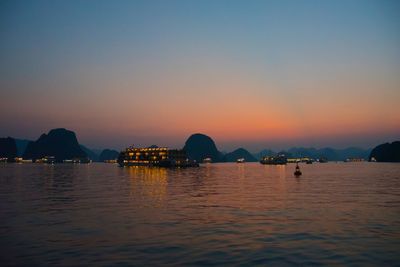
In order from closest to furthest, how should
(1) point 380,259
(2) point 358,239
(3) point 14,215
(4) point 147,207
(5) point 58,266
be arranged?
(5) point 58,266 < (1) point 380,259 < (2) point 358,239 < (3) point 14,215 < (4) point 147,207

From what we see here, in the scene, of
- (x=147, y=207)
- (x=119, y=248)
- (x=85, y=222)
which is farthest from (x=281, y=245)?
(x=147, y=207)

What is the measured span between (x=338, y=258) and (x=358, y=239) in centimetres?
585

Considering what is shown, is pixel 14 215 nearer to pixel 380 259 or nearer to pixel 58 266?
pixel 58 266

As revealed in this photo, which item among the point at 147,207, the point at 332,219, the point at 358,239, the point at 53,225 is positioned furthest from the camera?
the point at 147,207

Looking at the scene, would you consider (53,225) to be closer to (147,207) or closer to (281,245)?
(147,207)

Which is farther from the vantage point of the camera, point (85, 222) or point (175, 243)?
point (85, 222)

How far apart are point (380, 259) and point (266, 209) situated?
21243mm

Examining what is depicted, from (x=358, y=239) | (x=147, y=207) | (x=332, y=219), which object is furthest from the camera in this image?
(x=147, y=207)

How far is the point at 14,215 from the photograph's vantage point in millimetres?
37719

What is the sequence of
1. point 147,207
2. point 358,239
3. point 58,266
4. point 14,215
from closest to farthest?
point 58,266 → point 358,239 → point 14,215 → point 147,207

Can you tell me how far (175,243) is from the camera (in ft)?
82.9

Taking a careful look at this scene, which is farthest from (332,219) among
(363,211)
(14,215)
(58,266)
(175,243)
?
(14,215)

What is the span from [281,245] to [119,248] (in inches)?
415

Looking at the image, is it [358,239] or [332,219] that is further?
[332,219]
